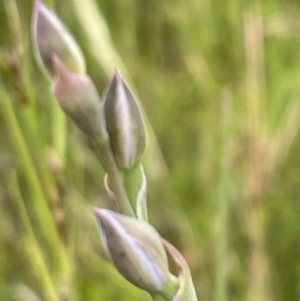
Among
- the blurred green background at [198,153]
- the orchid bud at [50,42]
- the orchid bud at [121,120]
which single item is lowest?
the blurred green background at [198,153]

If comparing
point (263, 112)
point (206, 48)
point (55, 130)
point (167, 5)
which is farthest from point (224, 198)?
point (167, 5)

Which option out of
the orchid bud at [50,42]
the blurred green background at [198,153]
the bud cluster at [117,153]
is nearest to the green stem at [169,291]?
the bud cluster at [117,153]

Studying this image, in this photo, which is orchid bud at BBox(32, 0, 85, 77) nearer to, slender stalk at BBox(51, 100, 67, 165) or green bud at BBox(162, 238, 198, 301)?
green bud at BBox(162, 238, 198, 301)

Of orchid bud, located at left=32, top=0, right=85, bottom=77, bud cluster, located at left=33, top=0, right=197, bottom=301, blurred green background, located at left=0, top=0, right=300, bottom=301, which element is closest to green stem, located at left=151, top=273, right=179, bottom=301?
→ bud cluster, located at left=33, top=0, right=197, bottom=301

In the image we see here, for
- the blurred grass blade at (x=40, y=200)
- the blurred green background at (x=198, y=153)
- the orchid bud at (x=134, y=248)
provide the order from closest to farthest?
the orchid bud at (x=134, y=248) → the blurred grass blade at (x=40, y=200) → the blurred green background at (x=198, y=153)

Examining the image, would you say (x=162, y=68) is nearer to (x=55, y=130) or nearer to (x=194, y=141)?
(x=194, y=141)

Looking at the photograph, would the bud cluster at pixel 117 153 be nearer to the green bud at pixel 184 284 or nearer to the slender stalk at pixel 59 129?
the green bud at pixel 184 284

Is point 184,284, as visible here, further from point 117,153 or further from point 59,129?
point 59,129

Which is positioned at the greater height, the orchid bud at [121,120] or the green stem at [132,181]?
the orchid bud at [121,120]
